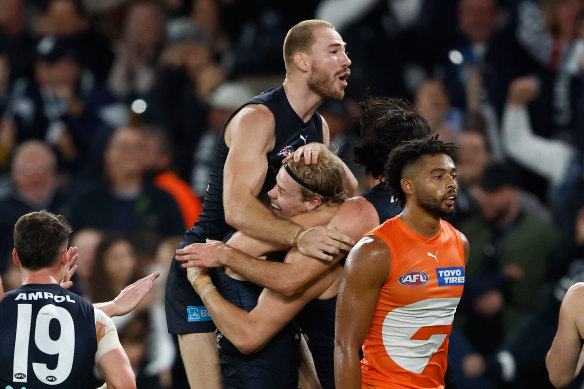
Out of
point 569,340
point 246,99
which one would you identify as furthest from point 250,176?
point 246,99

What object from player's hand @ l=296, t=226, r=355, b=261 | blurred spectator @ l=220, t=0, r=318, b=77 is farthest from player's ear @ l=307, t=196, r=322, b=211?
blurred spectator @ l=220, t=0, r=318, b=77

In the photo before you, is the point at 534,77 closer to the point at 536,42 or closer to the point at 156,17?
the point at 536,42

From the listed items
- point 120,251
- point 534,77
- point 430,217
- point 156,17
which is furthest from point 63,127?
point 430,217

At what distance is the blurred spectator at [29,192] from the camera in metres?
8.37

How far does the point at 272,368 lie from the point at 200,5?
6.19m

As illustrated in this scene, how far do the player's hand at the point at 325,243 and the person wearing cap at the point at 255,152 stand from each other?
0.30 metres

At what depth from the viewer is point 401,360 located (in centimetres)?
379

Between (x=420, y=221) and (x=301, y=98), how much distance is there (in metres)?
1.19

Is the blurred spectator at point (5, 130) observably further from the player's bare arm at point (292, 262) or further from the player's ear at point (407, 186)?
the player's ear at point (407, 186)

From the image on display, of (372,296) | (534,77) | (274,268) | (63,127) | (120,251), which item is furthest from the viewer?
(63,127)

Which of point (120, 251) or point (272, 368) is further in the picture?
point (120, 251)

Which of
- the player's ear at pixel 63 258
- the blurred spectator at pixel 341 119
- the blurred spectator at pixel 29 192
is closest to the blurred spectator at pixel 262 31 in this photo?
the blurred spectator at pixel 341 119

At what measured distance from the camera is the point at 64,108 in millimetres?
9375

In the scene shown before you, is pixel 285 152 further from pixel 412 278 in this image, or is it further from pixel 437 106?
pixel 437 106
